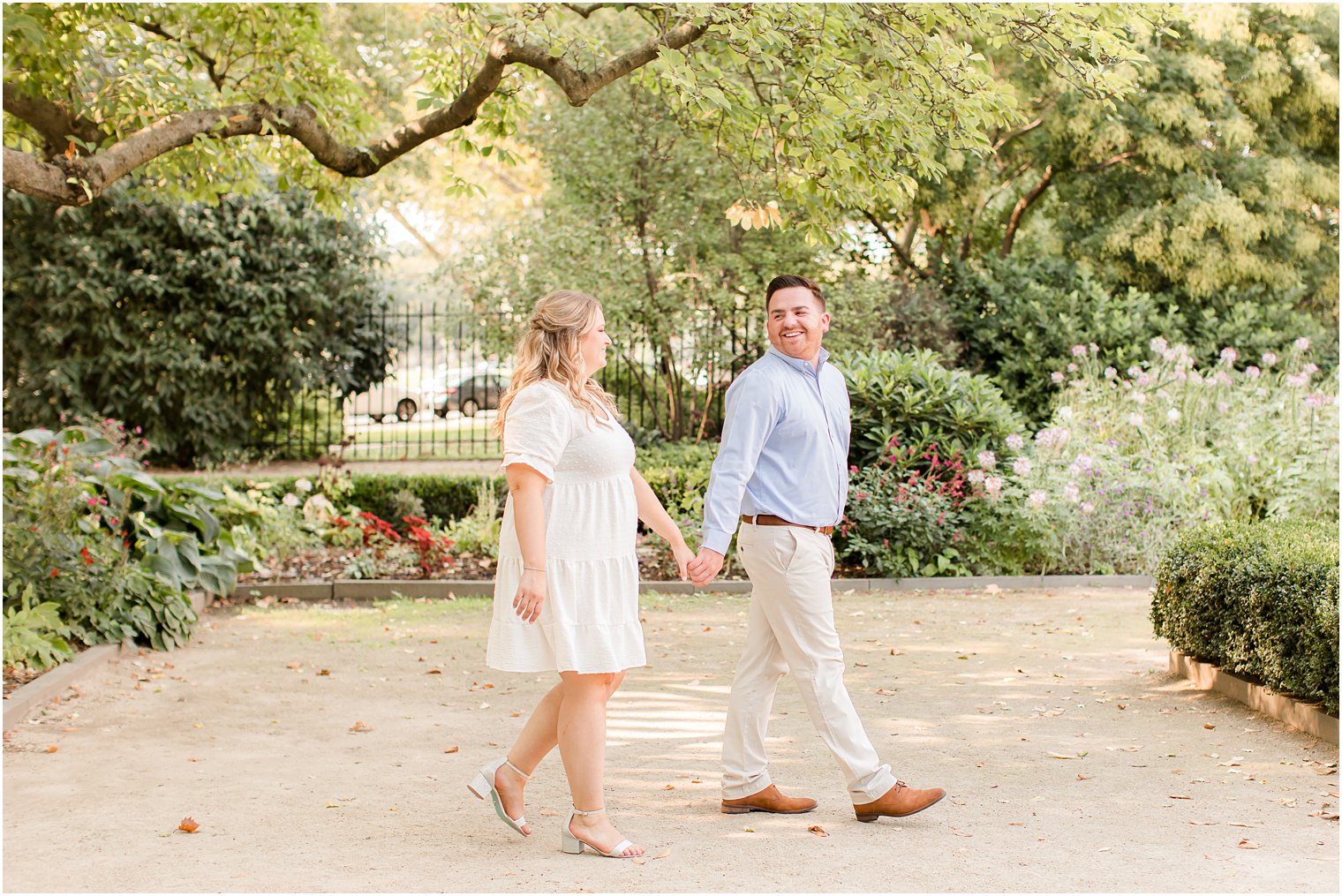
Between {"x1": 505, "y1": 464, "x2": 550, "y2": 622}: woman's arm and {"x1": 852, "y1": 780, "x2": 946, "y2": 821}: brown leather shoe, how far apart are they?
1423mm

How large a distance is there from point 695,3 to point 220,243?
10173mm

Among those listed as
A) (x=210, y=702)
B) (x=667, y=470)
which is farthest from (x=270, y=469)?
(x=210, y=702)

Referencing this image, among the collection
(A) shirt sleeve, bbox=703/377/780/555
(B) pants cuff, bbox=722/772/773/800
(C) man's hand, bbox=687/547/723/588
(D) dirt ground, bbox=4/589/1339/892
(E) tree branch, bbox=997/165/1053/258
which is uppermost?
(E) tree branch, bbox=997/165/1053/258

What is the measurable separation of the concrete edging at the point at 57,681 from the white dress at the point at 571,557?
3338 mm

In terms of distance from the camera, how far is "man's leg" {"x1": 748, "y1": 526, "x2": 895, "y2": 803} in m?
4.42

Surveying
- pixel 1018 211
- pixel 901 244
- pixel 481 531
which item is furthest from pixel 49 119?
pixel 1018 211

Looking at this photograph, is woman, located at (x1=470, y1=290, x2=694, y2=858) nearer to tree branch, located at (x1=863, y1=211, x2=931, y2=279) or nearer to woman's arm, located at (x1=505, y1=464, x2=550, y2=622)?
woman's arm, located at (x1=505, y1=464, x2=550, y2=622)

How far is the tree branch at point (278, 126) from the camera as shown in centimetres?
596

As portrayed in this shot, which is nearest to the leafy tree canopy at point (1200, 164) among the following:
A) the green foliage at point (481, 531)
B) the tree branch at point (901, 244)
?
the tree branch at point (901, 244)

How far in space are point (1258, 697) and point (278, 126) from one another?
19.4ft

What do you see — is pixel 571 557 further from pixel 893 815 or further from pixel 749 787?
pixel 893 815

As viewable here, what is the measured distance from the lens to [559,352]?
420 cm

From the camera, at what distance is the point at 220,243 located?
15.4 m

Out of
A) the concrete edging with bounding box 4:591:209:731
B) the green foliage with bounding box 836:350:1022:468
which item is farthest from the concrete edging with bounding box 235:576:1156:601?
the concrete edging with bounding box 4:591:209:731
